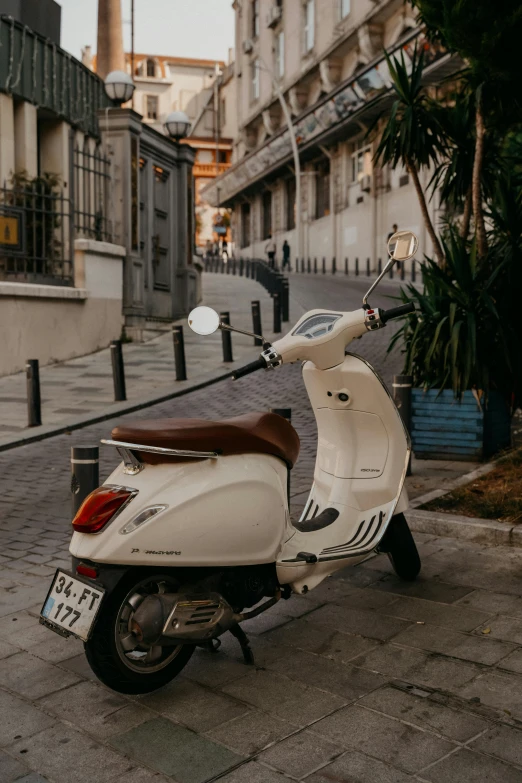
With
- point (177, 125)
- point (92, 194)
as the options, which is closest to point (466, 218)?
point (92, 194)

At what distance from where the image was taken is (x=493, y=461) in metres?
6.82

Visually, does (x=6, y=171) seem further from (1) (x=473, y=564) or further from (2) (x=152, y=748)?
(2) (x=152, y=748)

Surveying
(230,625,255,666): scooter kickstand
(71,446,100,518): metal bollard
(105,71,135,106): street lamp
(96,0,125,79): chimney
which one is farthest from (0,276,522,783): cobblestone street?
(96,0,125,79): chimney

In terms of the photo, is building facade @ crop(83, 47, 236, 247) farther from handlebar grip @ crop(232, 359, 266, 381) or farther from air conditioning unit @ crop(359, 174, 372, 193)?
handlebar grip @ crop(232, 359, 266, 381)

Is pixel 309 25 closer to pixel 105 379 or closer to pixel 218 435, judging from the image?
pixel 105 379

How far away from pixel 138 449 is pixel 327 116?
131 ft

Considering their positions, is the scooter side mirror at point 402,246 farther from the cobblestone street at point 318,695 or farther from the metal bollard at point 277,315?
the metal bollard at point 277,315

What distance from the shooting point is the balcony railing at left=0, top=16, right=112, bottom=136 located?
14.9 meters

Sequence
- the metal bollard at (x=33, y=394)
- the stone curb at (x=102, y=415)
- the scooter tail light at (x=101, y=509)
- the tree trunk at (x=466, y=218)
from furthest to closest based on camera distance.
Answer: the metal bollard at (x=33, y=394)
the stone curb at (x=102, y=415)
the tree trunk at (x=466, y=218)
the scooter tail light at (x=101, y=509)

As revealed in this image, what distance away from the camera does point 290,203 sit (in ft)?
175

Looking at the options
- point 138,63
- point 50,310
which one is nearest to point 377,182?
point 50,310

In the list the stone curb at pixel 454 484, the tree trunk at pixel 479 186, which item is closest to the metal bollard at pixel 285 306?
the tree trunk at pixel 479 186

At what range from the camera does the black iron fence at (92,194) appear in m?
14.9

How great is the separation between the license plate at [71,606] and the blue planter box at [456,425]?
4451mm
